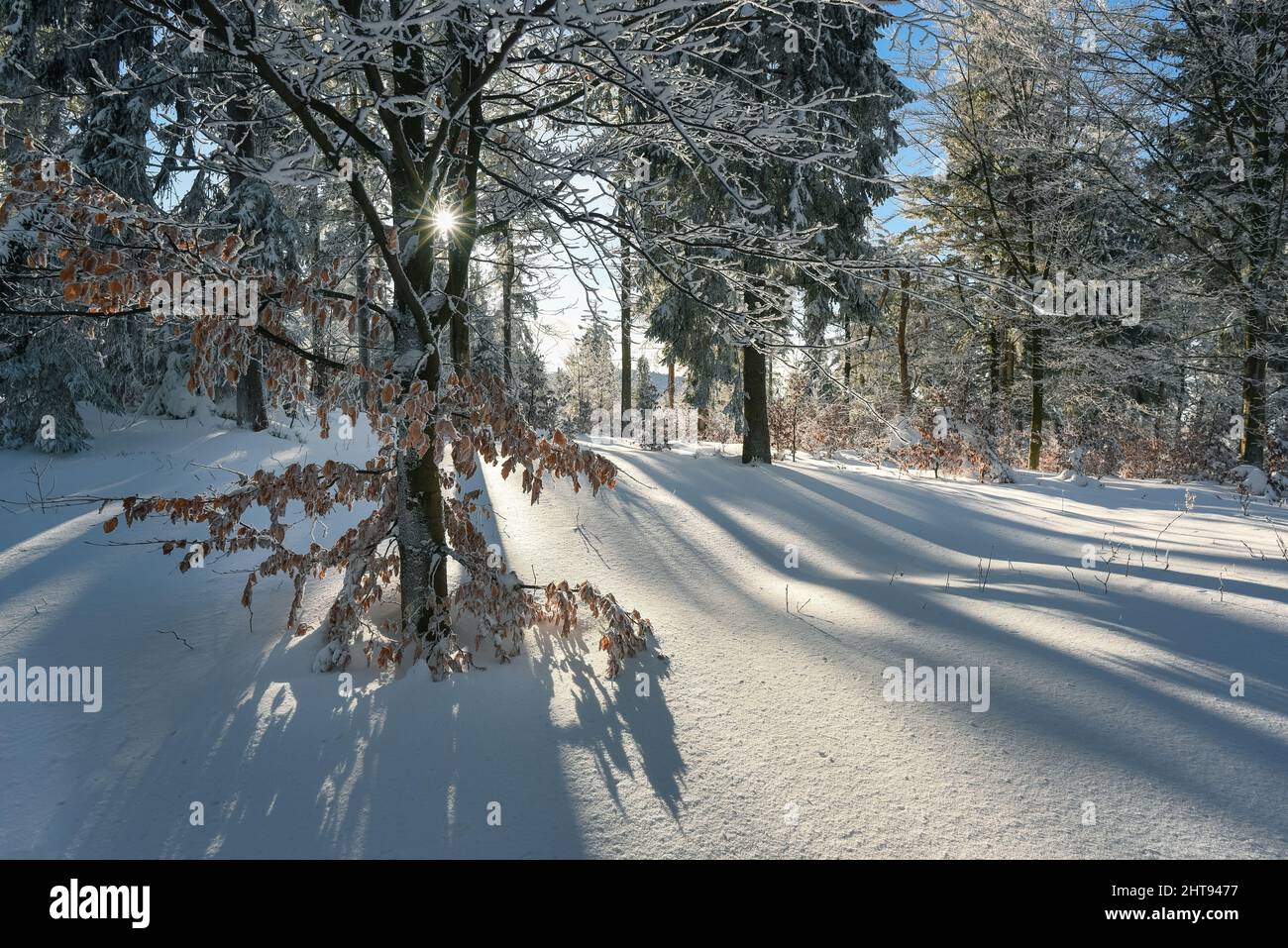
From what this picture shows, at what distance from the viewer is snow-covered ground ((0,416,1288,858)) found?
84.6 inches

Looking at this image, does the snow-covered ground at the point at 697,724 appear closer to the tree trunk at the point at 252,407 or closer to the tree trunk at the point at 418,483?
the tree trunk at the point at 418,483

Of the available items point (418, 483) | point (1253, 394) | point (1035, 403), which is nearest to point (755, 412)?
point (1035, 403)

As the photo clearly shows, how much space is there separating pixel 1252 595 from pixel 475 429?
490 centimetres

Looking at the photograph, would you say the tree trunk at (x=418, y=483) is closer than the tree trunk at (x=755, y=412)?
Yes

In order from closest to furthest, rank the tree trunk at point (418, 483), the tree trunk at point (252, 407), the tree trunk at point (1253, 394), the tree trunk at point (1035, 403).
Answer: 1. the tree trunk at point (418, 483)
2. the tree trunk at point (1253, 394)
3. the tree trunk at point (252, 407)
4. the tree trunk at point (1035, 403)

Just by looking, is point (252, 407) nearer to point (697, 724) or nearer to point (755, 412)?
point (755, 412)

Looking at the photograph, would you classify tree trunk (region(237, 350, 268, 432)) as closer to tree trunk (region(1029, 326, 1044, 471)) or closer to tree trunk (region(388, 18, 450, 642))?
tree trunk (region(388, 18, 450, 642))

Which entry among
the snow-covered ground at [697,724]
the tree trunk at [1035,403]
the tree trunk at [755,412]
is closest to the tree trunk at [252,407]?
the snow-covered ground at [697,724]

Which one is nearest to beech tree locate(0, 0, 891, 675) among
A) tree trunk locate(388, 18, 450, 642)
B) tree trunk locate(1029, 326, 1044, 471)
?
tree trunk locate(388, 18, 450, 642)

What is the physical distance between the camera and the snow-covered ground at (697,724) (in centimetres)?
215

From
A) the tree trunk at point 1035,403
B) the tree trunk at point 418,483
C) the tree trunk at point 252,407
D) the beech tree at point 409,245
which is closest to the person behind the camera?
the beech tree at point 409,245

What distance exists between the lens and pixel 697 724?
2875 mm

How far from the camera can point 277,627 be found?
389 centimetres
